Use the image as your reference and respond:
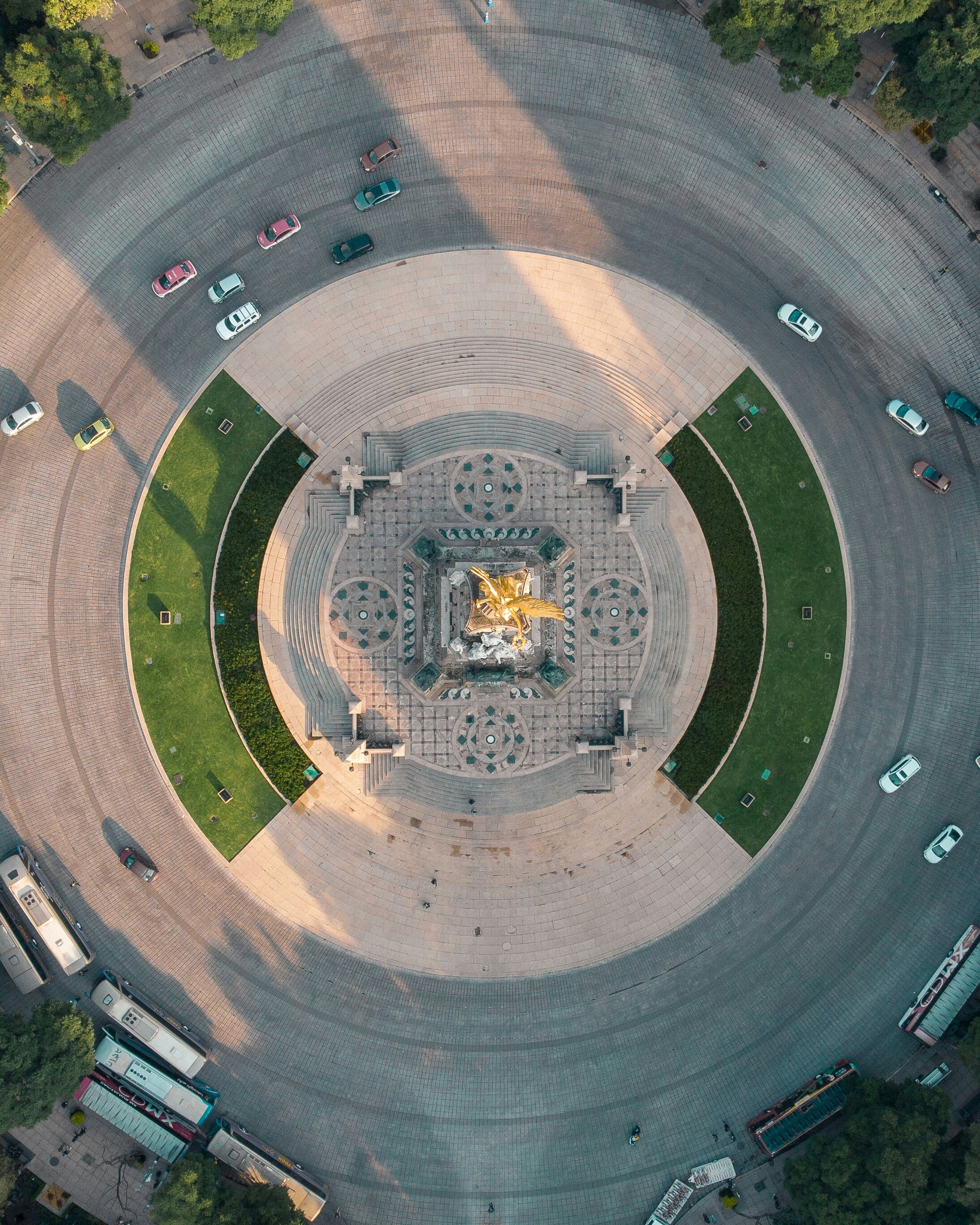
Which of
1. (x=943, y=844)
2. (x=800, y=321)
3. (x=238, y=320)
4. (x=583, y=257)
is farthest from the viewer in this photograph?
(x=583, y=257)

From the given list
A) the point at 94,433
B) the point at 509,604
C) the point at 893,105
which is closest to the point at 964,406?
the point at 893,105

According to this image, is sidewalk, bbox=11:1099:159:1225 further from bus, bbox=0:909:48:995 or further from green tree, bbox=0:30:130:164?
green tree, bbox=0:30:130:164

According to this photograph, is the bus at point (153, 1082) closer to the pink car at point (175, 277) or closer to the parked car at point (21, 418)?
the parked car at point (21, 418)

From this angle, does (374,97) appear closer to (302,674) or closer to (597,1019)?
(302,674)

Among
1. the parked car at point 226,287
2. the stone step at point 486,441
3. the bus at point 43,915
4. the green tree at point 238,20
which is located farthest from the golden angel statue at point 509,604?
the green tree at point 238,20

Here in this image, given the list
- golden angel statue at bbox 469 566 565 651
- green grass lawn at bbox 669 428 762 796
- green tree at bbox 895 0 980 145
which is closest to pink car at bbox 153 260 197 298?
golden angel statue at bbox 469 566 565 651

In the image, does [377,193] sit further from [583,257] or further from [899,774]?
[899,774]
